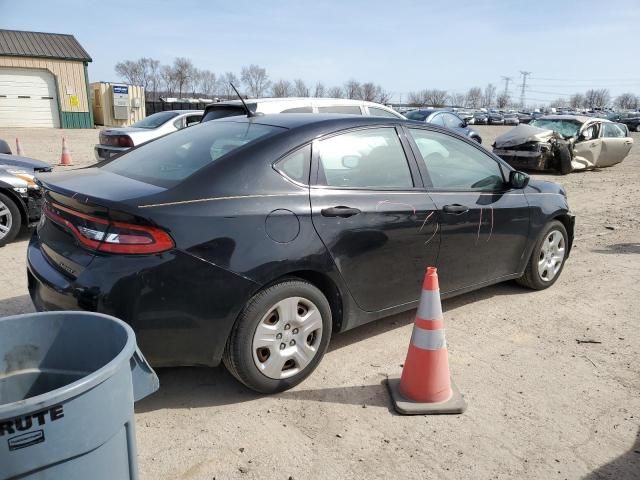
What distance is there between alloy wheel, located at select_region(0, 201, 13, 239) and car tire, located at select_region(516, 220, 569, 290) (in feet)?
18.3

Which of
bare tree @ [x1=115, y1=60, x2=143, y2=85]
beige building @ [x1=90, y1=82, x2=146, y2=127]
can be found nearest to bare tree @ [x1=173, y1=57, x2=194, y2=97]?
bare tree @ [x1=115, y1=60, x2=143, y2=85]

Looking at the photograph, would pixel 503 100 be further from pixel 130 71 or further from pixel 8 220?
pixel 8 220

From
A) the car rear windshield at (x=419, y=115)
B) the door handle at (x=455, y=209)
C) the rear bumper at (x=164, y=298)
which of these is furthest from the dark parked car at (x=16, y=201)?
the car rear windshield at (x=419, y=115)

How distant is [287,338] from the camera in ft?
9.87

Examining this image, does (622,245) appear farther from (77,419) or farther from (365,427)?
(77,419)

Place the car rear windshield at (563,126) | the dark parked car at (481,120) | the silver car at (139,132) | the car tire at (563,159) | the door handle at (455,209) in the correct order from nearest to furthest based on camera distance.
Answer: the door handle at (455,209), the silver car at (139,132), the car tire at (563,159), the car rear windshield at (563,126), the dark parked car at (481,120)

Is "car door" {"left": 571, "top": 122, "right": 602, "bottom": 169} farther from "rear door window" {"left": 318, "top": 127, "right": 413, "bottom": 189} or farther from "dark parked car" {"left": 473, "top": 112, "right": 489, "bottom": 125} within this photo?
"dark parked car" {"left": 473, "top": 112, "right": 489, "bottom": 125}

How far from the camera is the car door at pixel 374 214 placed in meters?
3.16

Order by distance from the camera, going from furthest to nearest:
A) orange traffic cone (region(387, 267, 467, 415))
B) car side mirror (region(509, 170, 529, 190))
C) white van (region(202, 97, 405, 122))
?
white van (region(202, 97, 405, 122)), car side mirror (region(509, 170, 529, 190)), orange traffic cone (region(387, 267, 467, 415))

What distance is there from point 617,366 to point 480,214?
140cm

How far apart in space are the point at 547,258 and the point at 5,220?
5.89 m

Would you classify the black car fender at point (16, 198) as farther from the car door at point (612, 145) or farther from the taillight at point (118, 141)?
the car door at point (612, 145)

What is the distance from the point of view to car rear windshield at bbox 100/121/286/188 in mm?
3029

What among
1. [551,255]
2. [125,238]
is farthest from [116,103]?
[125,238]
